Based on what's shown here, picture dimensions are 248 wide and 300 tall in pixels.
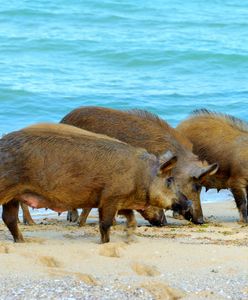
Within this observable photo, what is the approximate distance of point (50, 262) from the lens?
10375 millimetres

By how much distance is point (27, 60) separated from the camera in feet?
99.4

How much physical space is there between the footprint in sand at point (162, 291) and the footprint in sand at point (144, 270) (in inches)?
20.8

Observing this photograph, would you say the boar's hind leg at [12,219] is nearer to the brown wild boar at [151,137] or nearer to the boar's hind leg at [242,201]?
the brown wild boar at [151,137]

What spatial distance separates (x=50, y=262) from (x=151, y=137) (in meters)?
3.84

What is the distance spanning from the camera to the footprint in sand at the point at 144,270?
10078 mm

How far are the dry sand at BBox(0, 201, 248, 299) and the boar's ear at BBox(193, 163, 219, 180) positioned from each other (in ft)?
2.57

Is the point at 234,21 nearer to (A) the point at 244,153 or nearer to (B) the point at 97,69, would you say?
(B) the point at 97,69

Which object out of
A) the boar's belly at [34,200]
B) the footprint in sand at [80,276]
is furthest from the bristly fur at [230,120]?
the footprint in sand at [80,276]

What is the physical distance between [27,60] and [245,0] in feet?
54.2

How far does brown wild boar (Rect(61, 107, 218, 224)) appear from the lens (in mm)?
13828

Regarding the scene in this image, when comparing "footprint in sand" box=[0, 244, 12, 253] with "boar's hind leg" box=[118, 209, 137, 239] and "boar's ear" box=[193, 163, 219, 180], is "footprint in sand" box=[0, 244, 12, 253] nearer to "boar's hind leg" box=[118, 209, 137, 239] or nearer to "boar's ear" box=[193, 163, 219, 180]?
"boar's hind leg" box=[118, 209, 137, 239]

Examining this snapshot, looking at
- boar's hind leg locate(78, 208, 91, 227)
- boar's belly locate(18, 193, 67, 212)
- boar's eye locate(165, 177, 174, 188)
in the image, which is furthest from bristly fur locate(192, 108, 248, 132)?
boar's belly locate(18, 193, 67, 212)

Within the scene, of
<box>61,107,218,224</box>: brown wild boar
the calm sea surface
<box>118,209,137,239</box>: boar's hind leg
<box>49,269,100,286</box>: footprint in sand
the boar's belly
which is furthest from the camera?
the calm sea surface

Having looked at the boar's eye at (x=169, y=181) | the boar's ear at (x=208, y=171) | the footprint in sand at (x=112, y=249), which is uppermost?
the boar's eye at (x=169, y=181)
